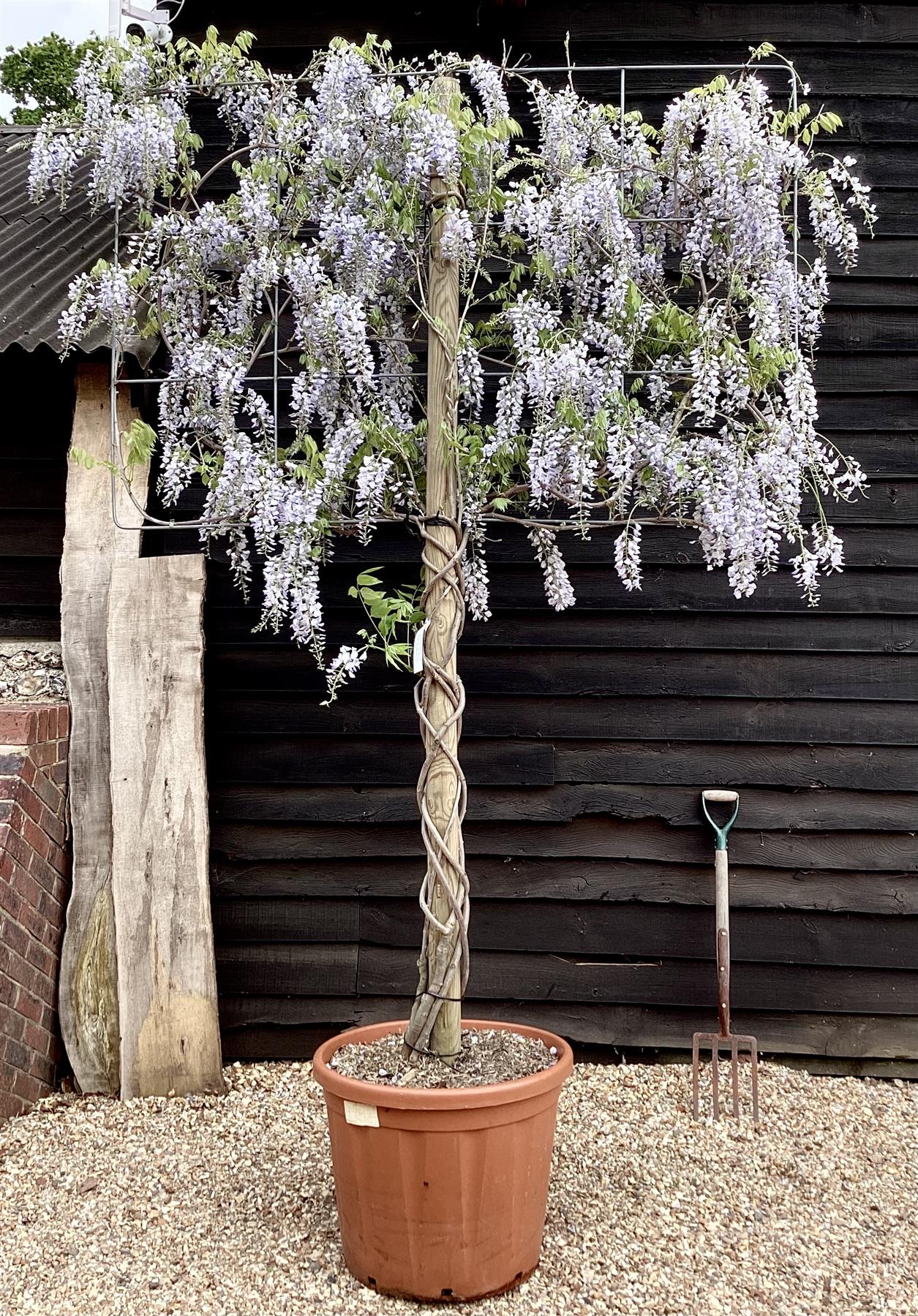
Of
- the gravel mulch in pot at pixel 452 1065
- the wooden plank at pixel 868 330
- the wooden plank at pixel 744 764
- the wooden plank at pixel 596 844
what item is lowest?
the gravel mulch in pot at pixel 452 1065

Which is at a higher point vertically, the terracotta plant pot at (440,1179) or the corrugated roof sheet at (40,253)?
the corrugated roof sheet at (40,253)

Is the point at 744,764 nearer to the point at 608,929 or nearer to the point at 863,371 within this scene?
the point at 608,929

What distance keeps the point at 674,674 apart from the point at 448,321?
141cm

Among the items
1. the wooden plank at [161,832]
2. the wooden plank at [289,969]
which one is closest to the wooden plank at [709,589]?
the wooden plank at [161,832]

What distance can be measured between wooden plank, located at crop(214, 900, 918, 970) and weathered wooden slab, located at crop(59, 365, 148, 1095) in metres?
0.40

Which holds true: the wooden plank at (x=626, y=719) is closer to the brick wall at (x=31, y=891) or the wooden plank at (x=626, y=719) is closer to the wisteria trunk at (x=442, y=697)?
the brick wall at (x=31, y=891)

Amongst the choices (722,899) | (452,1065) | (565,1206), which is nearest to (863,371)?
(722,899)

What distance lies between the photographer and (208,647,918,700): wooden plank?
127 inches

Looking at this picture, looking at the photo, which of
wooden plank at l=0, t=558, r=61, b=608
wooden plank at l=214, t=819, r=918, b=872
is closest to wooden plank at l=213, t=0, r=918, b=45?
wooden plank at l=0, t=558, r=61, b=608

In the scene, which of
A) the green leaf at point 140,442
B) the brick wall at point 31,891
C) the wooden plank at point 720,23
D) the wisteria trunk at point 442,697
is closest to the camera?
the wisteria trunk at point 442,697

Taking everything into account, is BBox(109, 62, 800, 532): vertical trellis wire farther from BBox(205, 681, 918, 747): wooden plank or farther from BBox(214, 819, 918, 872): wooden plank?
BBox(214, 819, 918, 872): wooden plank

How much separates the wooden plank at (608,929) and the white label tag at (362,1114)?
1195mm

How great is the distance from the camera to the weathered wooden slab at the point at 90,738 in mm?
3084

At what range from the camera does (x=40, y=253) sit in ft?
12.0
